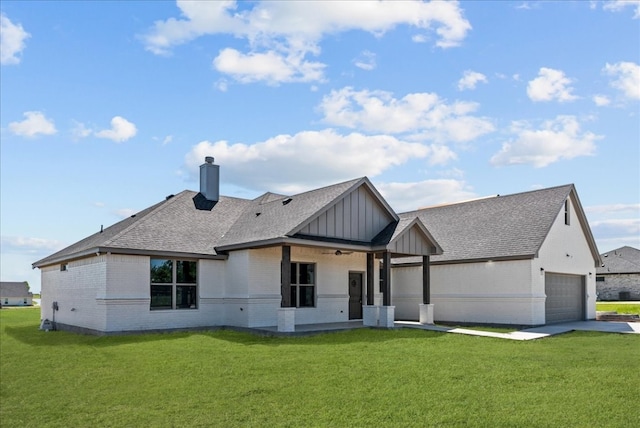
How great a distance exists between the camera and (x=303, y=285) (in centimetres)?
2027

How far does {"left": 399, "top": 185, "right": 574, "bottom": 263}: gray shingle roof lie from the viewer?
21.1 m

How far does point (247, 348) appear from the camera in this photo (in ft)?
45.0

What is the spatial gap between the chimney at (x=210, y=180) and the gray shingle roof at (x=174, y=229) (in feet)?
1.36

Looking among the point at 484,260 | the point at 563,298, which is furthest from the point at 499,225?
the point at 563,298

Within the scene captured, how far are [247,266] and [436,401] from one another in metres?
11.4

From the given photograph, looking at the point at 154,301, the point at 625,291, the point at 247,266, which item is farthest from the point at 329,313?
the point at 625,291

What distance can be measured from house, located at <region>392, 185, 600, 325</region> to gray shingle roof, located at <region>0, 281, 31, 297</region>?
70.4 metres

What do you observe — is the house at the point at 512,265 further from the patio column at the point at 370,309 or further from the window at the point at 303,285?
the window at the point at 303,285

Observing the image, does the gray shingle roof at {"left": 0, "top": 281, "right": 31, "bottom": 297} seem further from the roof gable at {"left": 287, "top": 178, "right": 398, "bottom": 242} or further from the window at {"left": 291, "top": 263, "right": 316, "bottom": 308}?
the roof gable at {"left": 287, "top": 178, "right": 398, "bottom": 242}

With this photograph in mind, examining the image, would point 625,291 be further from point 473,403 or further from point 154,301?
point 473,403

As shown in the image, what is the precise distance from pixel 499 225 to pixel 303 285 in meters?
8.72

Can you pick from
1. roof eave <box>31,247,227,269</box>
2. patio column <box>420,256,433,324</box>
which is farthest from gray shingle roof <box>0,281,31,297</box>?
patio column <box>420,256,433,324</box>

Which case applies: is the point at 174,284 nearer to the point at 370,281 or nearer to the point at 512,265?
the point at 370,281

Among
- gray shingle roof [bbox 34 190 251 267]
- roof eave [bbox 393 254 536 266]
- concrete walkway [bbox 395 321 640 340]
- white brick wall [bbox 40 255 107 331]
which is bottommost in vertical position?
concrete walkway [bbox 395 321 640 340]
